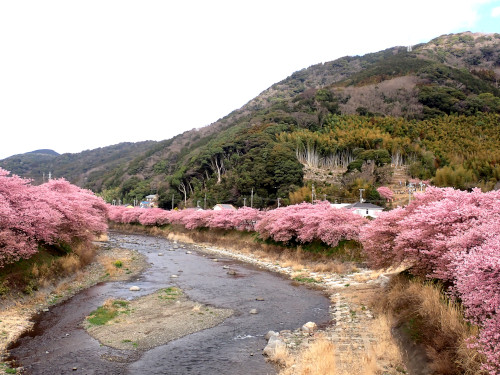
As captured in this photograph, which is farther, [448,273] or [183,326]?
[183,326]

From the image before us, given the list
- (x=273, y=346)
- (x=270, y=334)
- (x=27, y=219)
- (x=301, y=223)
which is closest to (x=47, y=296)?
(x=27, y=219)

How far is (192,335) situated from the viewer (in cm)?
1472

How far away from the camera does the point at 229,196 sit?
80.9m

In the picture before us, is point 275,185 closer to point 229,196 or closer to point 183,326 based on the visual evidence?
point 229,196

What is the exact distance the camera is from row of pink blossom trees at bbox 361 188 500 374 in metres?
7.82

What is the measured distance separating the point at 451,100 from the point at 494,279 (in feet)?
349

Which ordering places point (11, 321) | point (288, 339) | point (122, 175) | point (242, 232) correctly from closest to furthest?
point (288, 339) < point (11, 321) < point (242, 232) < point (122, 175)

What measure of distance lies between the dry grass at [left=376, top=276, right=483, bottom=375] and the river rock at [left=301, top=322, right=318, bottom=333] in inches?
120

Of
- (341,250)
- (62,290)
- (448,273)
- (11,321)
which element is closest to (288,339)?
(448,273)

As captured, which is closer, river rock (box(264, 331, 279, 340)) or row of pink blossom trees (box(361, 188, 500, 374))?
row of pink blossom trees (box(361, 188, 500, 374))

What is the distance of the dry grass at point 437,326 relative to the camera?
831 centimetres

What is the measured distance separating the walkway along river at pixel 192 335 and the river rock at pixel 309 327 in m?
0.60

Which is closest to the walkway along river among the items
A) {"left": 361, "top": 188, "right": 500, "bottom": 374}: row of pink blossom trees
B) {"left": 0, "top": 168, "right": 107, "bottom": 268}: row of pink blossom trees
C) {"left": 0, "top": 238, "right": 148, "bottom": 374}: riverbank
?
{"left": 0, "top": 238, "right": 148, "bottom": 374}: riverbank

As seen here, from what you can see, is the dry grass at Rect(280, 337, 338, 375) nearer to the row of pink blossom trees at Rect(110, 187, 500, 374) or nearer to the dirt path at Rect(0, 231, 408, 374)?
the dirt path at Rect(0, 231, 408, 374)
